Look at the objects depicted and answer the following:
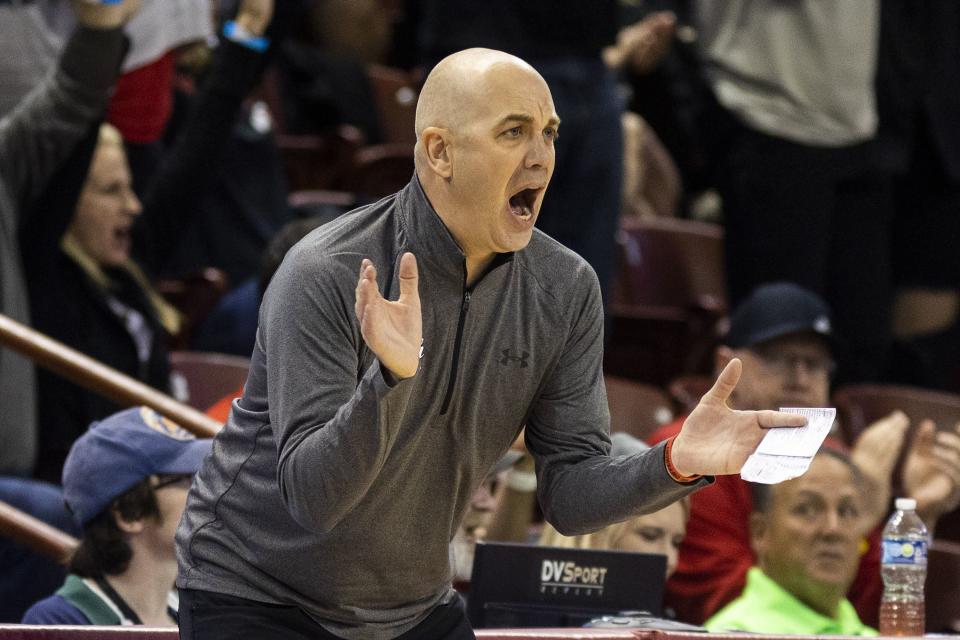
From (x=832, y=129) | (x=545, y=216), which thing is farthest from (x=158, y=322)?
(x=832, y=129)

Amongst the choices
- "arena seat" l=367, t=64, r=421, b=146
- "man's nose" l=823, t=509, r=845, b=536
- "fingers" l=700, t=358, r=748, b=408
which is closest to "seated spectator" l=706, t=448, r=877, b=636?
"man's nose" l=823, t=509, r=845, b=536

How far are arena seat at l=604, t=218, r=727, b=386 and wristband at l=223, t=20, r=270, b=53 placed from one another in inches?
57.6

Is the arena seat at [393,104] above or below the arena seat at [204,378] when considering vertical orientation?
above

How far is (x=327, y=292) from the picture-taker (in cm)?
206

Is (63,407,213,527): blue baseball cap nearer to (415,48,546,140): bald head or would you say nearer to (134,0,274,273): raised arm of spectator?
(415,48,546,140): bald head

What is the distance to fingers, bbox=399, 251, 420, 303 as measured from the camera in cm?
196

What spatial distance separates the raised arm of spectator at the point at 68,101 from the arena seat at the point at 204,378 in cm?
69

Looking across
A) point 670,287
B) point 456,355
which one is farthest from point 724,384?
point 670,287

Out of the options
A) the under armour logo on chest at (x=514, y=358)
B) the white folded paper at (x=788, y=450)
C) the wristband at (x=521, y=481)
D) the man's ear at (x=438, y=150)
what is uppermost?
the man's ear at (x=438, y=150)

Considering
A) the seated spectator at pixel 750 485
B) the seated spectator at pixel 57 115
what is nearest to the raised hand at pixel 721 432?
the seated spectator at pixel 750 485

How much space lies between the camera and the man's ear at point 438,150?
214 centimetres

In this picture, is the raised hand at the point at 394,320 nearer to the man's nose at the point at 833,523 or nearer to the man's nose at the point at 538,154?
the man's nose at the point at 538,154

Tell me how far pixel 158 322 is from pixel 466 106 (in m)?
2.64

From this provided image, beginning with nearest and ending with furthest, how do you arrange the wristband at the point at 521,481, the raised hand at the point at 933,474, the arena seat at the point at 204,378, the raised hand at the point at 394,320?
the raised hand at the point at 394,320 → the wristband at the point at 521,481 → the raised hand at the point at 933,474 → the arena seat at the point at 204,378
